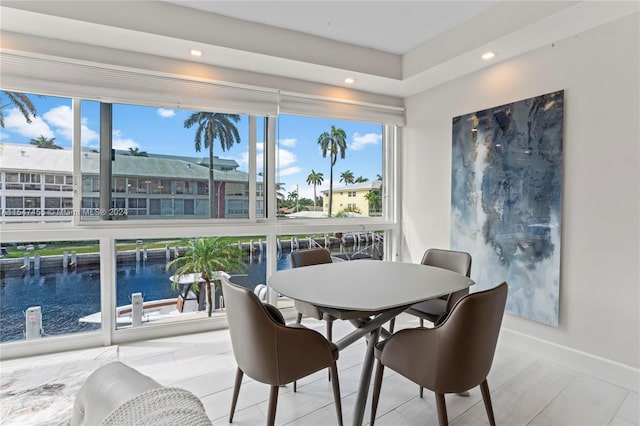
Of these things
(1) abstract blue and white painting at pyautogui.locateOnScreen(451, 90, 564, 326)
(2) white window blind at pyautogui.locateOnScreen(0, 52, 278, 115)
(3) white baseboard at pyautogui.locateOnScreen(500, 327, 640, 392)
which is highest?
(2) white window blind at pyautogui.locateOnScreen(0, 52, 278, 115)

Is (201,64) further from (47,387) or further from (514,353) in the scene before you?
(514,353)

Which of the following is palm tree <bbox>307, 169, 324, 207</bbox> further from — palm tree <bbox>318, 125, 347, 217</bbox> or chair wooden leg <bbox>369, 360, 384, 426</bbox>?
chair wooden leg <bbox>369, 360, 384, 426</bbox>

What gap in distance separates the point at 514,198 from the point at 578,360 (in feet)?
4.17

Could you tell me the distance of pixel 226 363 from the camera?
8.48 feet

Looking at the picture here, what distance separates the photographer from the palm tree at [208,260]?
3205 millimetres

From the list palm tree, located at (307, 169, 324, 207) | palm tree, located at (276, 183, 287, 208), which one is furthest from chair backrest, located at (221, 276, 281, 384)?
palm tree, located at (307, 169, 324, 207)

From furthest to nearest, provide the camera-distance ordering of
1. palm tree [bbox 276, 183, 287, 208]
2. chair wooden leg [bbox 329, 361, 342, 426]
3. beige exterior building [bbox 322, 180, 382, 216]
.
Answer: beige exterior building [bbox 322, 180, 382, 216] → palm tree [bbox 276, 183, 287, 208] → chair wooden leg [bbox 329, 361, 342, 426]

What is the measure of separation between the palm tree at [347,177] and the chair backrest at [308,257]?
1.18 metres

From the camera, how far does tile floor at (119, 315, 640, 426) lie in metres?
1.94

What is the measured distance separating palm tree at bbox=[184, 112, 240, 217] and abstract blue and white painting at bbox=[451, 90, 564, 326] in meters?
2.19

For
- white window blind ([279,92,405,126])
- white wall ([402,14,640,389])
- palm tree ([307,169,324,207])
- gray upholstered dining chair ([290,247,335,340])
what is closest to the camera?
white wall ([402,14,640,389])

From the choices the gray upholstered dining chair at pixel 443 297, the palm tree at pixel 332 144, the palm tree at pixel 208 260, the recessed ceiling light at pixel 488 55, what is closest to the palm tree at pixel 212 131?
the palm tree at pixel 208 260

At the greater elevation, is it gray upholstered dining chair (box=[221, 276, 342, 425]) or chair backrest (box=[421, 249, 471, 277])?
chair backrest (box=[421, 249, 471, 277])

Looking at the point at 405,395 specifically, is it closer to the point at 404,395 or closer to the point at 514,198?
the point at 404,395
